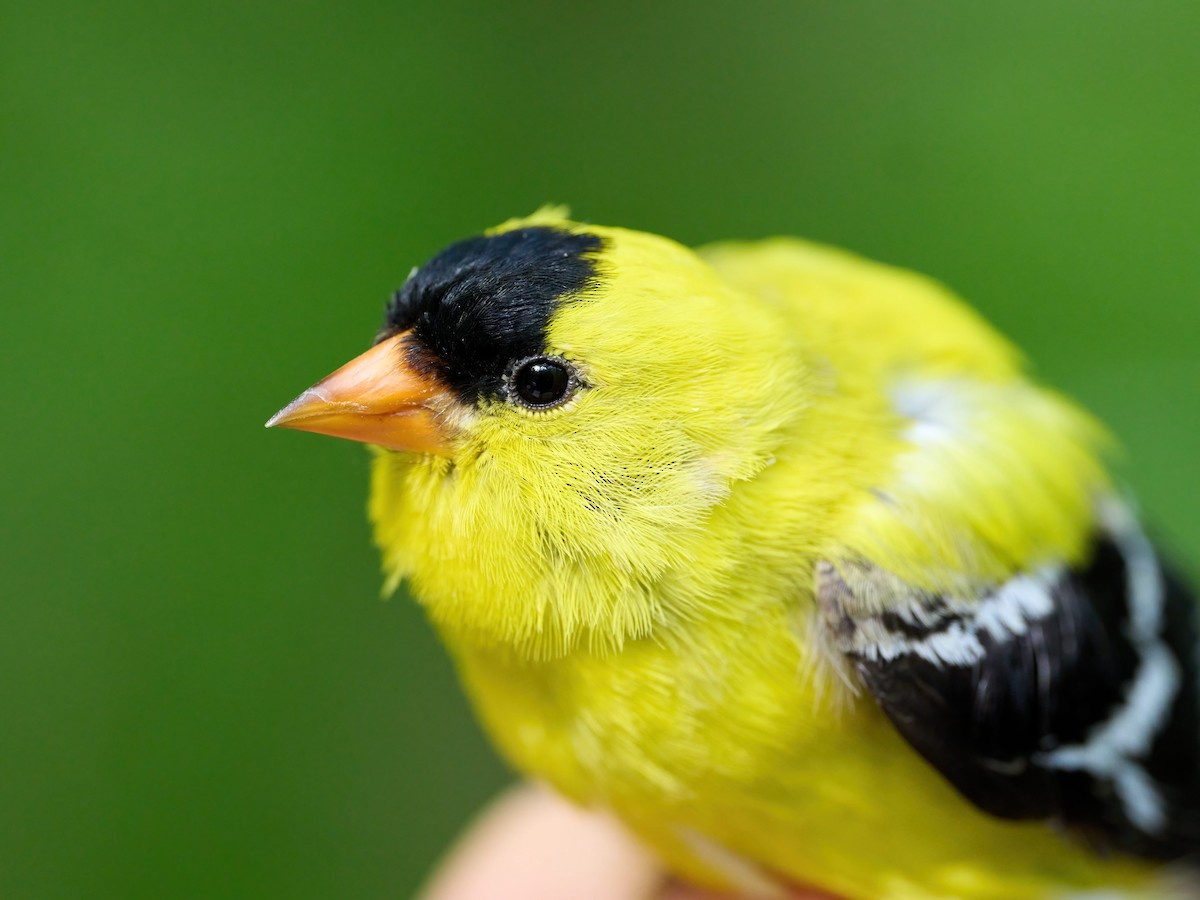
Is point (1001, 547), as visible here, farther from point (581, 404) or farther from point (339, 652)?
point (339, 652)

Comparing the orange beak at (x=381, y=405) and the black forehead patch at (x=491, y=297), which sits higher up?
the black forehead patch at (x=491, y=297)

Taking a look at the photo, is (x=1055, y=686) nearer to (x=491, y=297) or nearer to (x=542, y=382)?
(x=542, y=382)

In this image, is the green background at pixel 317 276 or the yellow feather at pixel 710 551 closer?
the yellow feather at pixel 710 551

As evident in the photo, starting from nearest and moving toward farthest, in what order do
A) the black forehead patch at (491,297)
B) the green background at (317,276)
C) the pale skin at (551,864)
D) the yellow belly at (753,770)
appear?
the black forehead patch at (491,297), the yellow belly at (753,770), the pale skin at (551,864), the green background at (317,276)

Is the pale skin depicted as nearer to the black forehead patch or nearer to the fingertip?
the fingertip

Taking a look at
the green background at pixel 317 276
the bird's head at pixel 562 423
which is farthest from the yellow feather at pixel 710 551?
the green background at pixel 317 276

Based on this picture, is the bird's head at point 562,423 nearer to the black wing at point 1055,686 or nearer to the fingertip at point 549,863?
the black wing at point 1055,686

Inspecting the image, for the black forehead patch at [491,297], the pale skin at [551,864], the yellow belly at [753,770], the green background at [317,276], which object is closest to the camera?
the black forehead patch at [491,297]
